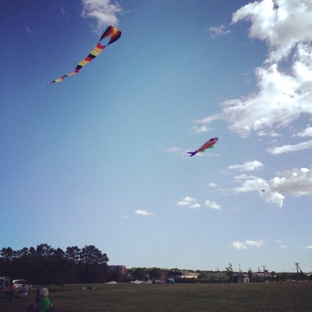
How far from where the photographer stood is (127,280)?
121 m

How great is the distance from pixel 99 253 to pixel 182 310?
300 feet

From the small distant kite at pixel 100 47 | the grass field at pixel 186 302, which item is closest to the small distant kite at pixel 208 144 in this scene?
the grass field at pixel 186 302

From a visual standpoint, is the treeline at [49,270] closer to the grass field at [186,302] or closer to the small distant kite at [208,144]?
the grass field at [186,302]

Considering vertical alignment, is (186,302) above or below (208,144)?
below

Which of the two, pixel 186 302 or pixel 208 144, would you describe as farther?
pixel 186 302

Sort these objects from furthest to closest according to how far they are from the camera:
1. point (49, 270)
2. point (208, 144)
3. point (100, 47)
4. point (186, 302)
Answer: point (49, 270), point (186, 302), point (208, 144), point (100, 47)

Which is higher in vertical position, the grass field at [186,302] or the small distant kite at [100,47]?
the small distant kite at [100,47]

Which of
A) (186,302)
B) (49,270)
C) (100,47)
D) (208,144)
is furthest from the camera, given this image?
(49,270)

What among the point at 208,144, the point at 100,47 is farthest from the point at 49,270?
the point at 100,47

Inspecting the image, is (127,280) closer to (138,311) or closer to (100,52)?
(138,311)

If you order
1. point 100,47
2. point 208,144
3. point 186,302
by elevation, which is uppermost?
point 208,144

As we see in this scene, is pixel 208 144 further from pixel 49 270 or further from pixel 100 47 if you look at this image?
pixel 49 270

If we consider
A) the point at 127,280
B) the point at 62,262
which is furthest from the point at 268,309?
the point at 127,280

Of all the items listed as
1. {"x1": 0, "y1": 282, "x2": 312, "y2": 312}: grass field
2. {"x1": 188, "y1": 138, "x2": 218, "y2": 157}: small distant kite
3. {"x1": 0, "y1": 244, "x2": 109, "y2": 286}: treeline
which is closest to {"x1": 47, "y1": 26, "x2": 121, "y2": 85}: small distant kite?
{"x1": 188, "y1": 138, "x2": 218, "y2": 157}: small distant kite
